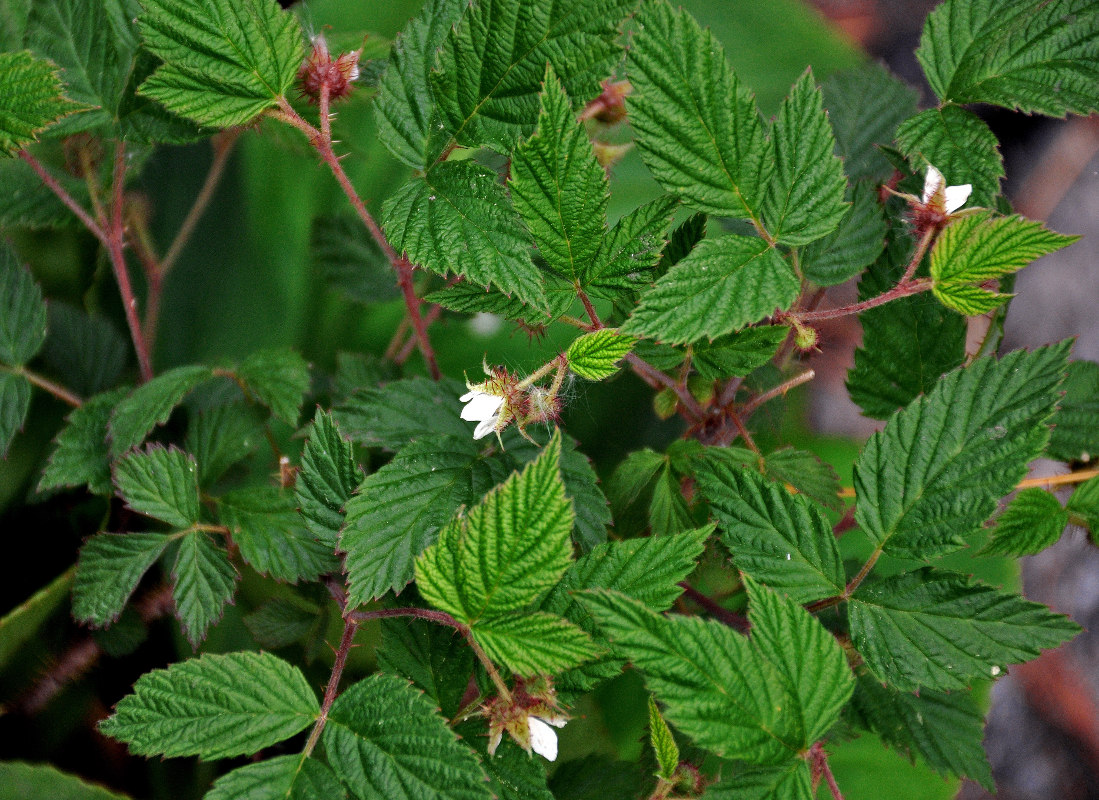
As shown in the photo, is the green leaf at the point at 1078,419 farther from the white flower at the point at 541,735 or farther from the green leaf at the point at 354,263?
the green leaf at the point at 354,263

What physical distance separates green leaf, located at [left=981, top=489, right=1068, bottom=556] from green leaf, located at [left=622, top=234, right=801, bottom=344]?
286mm

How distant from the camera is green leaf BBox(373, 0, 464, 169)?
2.13 ft

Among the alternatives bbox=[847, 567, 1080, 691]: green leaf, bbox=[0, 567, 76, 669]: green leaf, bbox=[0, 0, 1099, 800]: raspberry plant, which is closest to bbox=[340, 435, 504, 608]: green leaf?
bbox=[0, 0, 1099, 800]: raspberry plant

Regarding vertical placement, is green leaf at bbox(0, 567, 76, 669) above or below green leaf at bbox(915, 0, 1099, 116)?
below

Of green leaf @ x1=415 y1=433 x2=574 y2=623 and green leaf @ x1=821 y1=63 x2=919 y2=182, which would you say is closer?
green leaf @ x1=415 y1=433 x2=574 y2=623

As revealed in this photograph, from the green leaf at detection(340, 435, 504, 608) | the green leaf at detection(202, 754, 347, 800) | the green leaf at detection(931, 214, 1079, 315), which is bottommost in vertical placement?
the green leaf at detection(202, 754, 347, 800)

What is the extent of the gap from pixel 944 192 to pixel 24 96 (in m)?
0.74

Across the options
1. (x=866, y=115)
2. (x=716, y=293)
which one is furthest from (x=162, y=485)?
(x=866, y=115)

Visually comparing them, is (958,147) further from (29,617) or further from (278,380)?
(29,617)

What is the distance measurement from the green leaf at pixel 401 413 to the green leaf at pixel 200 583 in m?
0.17

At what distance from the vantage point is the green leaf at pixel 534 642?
0.53m

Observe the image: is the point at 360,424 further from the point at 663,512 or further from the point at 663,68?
the point at 663,68

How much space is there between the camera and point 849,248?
28.1 inches

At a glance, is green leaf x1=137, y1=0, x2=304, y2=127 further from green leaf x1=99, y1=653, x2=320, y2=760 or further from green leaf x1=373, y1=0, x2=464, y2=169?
green leaf x1=99, y1=653, x2=320, y2=760
